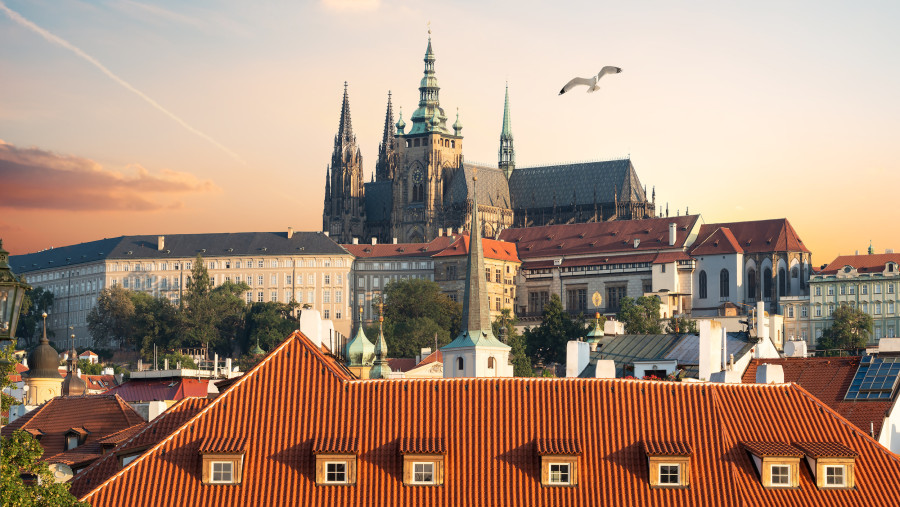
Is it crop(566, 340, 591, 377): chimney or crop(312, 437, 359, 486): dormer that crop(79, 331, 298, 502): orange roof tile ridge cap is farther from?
crop(566, 340, 591, 377): chimney

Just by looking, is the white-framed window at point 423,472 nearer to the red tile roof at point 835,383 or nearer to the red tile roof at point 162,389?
the red tile roof at point 835,383

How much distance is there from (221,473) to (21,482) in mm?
8755

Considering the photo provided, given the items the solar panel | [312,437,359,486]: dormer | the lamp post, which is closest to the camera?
the lamp post

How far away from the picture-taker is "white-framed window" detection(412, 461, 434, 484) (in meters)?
38.3

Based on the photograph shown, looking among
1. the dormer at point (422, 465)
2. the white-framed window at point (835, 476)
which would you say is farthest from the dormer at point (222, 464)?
the white-framed window at point (835, 476)

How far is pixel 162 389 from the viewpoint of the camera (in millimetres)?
101750

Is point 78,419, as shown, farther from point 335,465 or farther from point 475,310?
point 475,310

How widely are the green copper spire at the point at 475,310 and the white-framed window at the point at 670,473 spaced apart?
5264cm

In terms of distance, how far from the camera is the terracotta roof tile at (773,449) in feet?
126

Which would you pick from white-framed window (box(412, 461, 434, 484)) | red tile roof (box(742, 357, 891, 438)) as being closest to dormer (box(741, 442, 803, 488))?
white-framed window (box(412, 461, 434, 484))

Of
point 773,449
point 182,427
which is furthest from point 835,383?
point 182,427

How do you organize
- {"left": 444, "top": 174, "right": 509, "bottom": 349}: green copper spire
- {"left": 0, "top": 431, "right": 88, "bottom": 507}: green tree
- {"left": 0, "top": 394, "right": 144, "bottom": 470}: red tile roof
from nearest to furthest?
1. {"left": 0, "top": 431, "right": 88, "bottom": 507}: green tree
2. {"left": 0, "top": 394, "right": 144, "bottom": 470}: red tile roof
3. {"left": 444, "top": 174, "right": 509, "bottom": 349}: green copper spire

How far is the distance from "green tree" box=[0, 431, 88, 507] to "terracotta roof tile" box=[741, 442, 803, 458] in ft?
50.0

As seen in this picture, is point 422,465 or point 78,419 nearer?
point 422,465
